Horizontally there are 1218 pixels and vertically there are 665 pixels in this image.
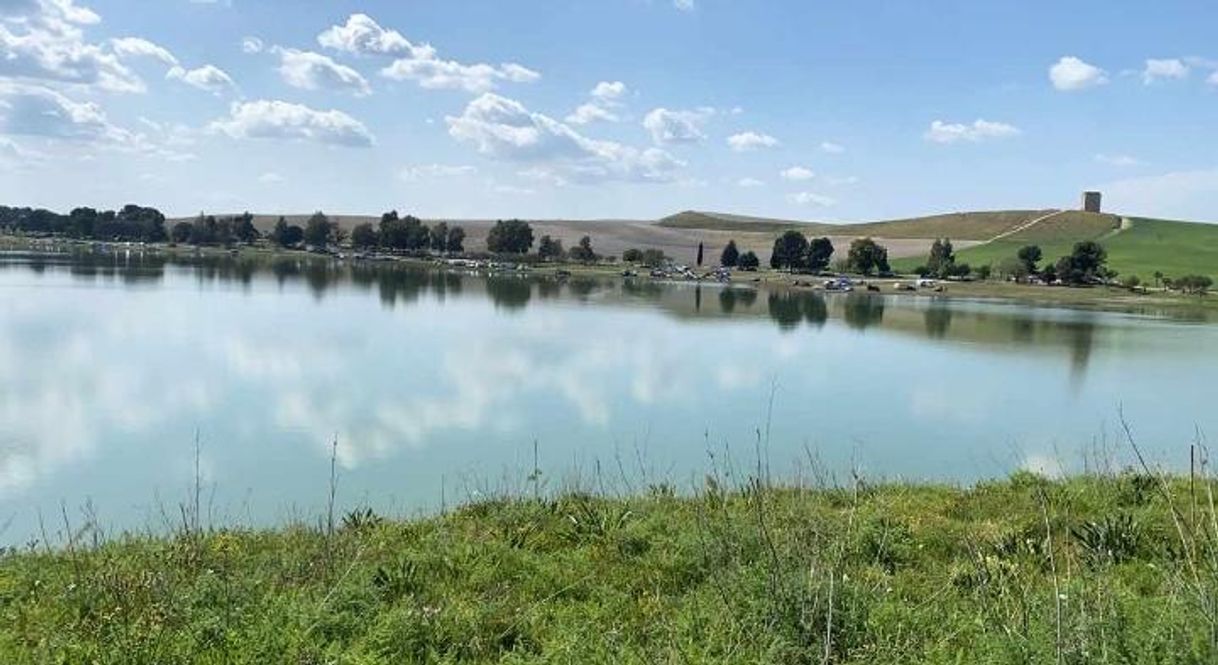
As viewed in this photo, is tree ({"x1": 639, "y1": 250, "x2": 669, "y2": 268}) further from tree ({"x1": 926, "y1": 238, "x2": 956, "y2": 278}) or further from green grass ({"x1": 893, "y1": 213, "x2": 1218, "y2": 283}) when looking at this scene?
tree ({"x1": 926, "y1": 238, "x2": 956, "y2": 278})

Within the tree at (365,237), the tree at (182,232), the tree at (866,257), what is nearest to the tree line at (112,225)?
the tree at (182,232)

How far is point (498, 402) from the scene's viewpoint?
2516 centimetres

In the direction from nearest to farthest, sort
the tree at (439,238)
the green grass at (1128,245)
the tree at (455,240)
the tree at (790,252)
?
the green grass at (1128,245), the tree at (790,252), the tree at (455,240), the tree at (439,238)

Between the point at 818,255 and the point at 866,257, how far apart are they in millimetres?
9453

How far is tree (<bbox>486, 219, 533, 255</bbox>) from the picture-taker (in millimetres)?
153500

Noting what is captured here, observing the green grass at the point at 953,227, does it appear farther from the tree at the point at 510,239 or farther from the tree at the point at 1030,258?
the tree at the point at 510,239

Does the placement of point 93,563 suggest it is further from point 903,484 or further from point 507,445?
point 507,445

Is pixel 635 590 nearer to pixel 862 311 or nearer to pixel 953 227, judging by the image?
pixel 862 311

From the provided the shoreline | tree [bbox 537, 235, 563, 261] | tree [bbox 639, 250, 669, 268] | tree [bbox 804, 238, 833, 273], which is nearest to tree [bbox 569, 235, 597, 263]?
the shoreline

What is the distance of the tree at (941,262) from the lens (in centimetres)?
13000

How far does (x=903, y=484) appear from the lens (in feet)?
39.1

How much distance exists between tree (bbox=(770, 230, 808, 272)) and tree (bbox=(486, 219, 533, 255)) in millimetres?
40249

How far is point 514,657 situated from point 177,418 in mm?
19280

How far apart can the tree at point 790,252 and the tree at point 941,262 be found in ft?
58.9
